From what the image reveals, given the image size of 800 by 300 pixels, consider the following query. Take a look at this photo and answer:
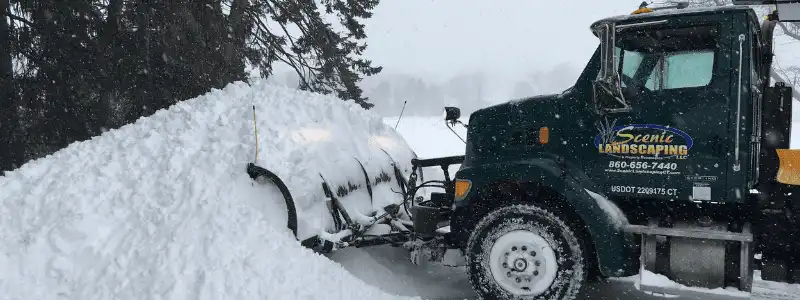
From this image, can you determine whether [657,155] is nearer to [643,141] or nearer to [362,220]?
[643,141]

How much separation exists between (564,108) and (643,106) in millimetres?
629

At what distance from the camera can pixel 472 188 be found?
5.45 metres

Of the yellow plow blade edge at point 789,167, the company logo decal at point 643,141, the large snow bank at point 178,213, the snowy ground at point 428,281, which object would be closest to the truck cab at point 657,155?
the company logo decal at point 643,141

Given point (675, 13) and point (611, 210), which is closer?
point (675, 13)

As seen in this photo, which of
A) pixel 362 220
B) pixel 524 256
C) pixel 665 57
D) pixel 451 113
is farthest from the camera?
pixel 362 220

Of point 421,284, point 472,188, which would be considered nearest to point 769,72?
point 472,188

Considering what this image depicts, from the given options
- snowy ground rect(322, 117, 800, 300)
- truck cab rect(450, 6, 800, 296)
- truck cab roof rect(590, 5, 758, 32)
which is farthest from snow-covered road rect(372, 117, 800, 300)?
truck cab roof rect(590, 5, 758, 32)

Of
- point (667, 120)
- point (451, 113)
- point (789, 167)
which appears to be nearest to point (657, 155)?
Answer: point (667, 120)

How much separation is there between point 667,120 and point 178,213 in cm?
400

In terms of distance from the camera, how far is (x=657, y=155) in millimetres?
4750

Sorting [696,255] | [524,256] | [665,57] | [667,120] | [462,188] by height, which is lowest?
[524,256]

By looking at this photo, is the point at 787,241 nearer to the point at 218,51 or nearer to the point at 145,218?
the point at 145,218

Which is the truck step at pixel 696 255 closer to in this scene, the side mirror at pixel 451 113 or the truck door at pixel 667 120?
the truck door at pixel 667 120

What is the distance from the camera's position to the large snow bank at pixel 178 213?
4.57 meters
